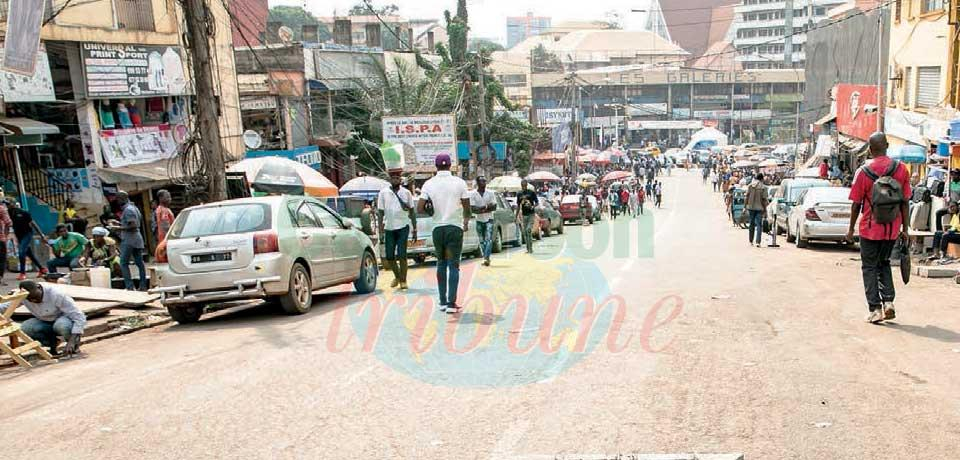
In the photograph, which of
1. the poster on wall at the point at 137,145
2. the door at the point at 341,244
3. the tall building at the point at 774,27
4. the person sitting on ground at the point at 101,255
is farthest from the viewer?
the tall building at the point at 774,27

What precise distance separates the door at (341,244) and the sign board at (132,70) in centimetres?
1161

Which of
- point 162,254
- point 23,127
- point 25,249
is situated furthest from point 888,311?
point 23,127

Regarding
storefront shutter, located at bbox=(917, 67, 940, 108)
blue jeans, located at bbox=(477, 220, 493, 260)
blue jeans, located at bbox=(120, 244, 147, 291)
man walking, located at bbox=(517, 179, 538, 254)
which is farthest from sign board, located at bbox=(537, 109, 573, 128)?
blue jeans, located at bbox=(120, 244, 147, 291)

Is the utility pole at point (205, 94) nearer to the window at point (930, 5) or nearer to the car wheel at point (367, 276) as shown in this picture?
the car wheel at point (367, 276)

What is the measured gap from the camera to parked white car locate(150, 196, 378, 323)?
33.4 ft

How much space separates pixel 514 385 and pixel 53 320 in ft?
17.7

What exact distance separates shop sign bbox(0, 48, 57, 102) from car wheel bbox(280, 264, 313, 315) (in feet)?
31.3

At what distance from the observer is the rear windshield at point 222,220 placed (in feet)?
34.3

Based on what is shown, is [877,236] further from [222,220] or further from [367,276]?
[222,220]

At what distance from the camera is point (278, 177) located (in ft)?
67.1

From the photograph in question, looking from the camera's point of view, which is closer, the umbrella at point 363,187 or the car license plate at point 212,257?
the car license plate at point 212,257

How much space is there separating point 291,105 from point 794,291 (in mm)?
27510

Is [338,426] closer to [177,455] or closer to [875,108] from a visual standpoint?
[177,455]

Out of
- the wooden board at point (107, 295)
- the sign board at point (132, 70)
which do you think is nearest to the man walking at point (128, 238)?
the wooden board at point (107, 295)
